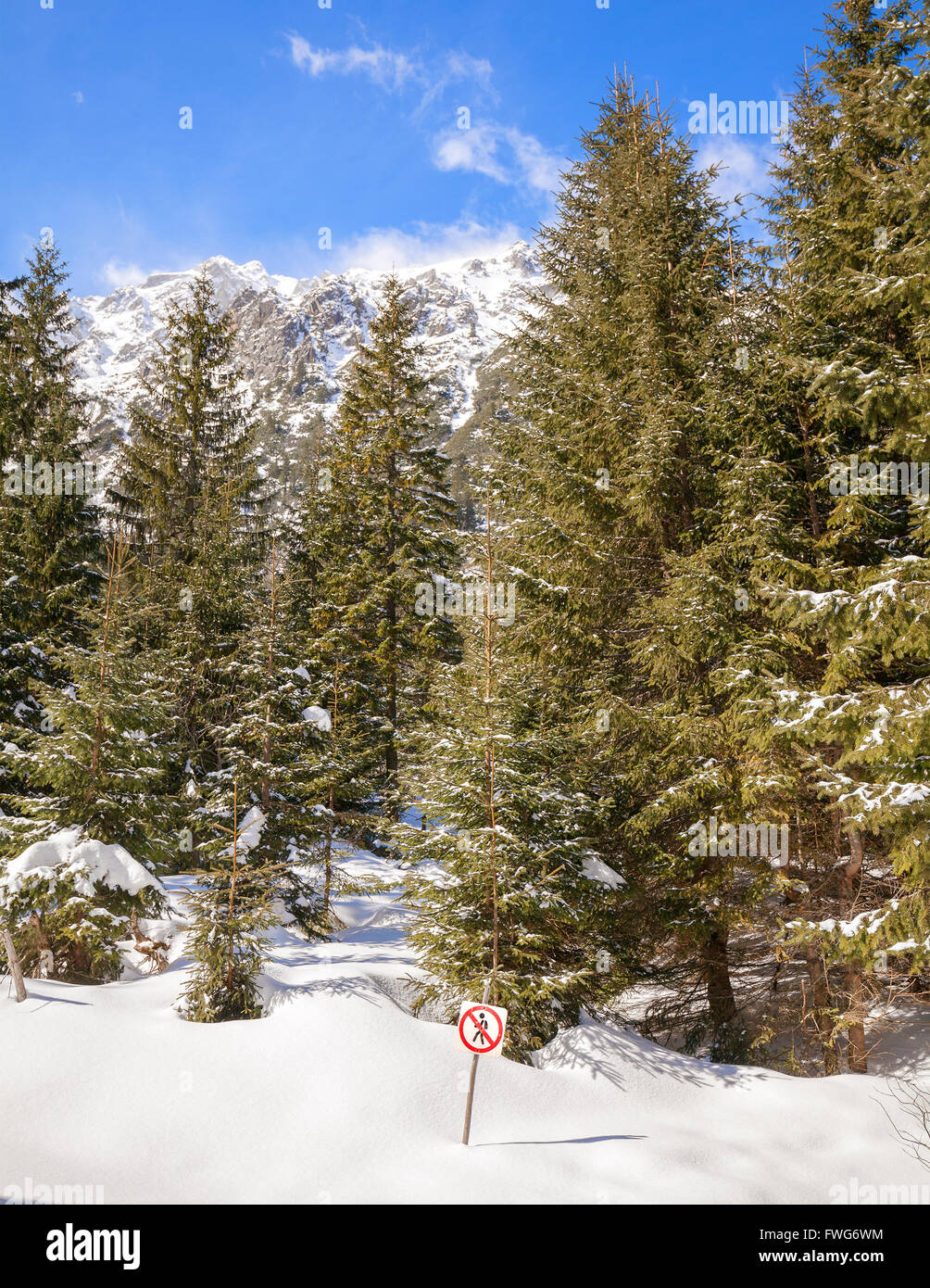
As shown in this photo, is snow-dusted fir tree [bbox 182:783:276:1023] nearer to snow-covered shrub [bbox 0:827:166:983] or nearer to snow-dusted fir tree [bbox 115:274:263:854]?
snow-covered shrub [bbox 0:827:166:983]

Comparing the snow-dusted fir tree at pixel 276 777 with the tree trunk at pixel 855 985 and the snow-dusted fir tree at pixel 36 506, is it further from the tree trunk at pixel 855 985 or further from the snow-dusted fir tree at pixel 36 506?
the tree trunk at pixel 855 985

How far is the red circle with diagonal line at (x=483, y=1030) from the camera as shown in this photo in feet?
19.5

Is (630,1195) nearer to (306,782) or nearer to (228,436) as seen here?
(306,782)

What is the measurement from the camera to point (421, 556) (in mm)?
18891

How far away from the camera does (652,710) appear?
31.9 ft

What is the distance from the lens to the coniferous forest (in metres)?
7.57

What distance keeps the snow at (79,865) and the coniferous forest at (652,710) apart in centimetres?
4

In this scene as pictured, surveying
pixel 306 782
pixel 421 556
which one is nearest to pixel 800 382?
pixel 306 782

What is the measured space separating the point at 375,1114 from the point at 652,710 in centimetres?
631

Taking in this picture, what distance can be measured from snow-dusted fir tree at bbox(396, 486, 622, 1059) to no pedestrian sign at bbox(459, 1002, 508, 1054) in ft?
4.17

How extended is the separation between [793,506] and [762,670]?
8.11 ft

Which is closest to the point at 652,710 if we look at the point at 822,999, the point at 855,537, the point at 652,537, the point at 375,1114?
the point at 652,537

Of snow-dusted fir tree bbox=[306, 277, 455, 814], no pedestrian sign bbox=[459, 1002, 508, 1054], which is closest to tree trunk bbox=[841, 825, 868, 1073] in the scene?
no pedestrian sign bbox=[459, 1002, 508, 1054]

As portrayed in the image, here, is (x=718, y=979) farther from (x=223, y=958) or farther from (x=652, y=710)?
(x=223, y=958)
